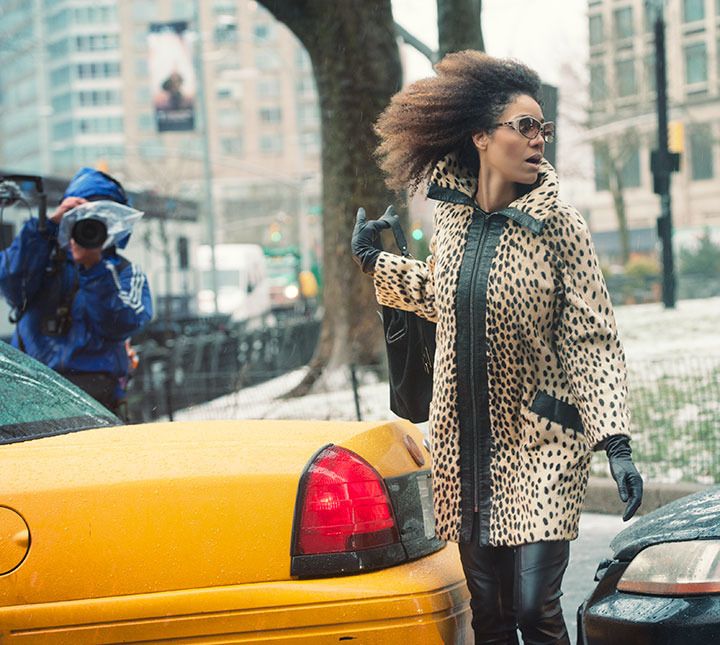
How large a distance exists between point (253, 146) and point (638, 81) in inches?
2711

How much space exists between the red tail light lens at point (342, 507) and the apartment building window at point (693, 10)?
71.7 metres

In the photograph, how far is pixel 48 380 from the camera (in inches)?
158

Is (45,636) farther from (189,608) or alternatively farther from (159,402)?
(159,402)

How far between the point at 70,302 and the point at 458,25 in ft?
30.1

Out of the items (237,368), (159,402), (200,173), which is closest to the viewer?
(159,402)

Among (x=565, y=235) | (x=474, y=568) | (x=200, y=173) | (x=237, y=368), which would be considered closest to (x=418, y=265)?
(x=565, y=235)

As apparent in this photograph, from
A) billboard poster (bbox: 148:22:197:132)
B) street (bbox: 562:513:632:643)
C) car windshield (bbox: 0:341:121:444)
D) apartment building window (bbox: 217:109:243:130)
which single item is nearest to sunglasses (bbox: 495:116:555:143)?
car windshield (bbox: 0:341:121:444)

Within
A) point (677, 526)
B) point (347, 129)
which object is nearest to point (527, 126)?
point (677, 526)

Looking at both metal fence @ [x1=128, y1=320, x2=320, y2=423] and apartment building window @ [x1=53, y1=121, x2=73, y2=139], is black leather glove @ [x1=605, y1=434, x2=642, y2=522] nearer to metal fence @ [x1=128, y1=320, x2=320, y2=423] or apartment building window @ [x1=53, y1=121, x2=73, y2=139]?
metal fence @ [x1=128, y1=320, x2=320, y2=423]

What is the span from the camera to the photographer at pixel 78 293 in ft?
19.1

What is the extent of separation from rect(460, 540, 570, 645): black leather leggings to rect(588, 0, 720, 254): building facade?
34.8m

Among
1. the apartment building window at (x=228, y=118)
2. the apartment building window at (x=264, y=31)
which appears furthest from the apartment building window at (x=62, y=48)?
the apartment building window at (x=264, y=31)

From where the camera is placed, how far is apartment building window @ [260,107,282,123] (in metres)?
124

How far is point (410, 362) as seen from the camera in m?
3.91
